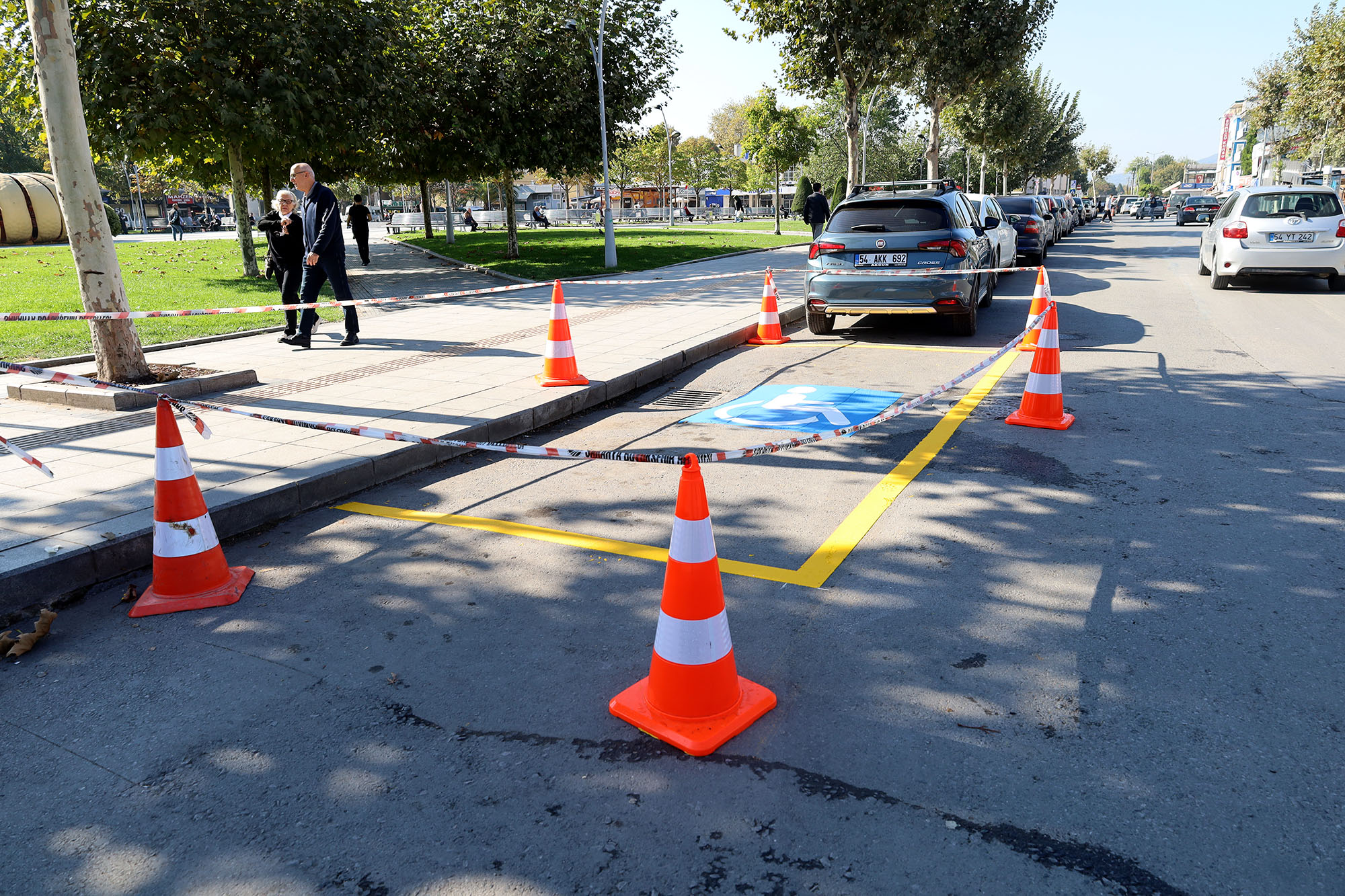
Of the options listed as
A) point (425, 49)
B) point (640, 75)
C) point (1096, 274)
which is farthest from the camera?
point (640, 75)

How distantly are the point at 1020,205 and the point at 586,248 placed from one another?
13049 mm

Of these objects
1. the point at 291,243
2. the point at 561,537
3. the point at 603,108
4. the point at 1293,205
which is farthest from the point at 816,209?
the point at 561,537

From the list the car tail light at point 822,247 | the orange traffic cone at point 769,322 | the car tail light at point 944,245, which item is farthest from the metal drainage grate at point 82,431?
the car tail light at point 944,245

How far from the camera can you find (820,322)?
11016mm

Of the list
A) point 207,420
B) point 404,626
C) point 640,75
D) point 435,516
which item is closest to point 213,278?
point 640,75

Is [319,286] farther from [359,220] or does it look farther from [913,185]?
[359,220]

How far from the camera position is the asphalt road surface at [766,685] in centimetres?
237

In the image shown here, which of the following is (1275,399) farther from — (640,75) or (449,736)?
(640,75)

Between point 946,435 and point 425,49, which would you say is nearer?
point 946,435

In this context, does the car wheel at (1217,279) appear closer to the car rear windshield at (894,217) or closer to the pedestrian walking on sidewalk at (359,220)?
the car rear windshield at (894,217)

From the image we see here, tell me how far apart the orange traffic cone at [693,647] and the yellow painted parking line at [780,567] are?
38.3 inches

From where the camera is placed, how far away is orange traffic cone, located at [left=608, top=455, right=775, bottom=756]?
115 inches

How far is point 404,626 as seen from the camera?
372 cm

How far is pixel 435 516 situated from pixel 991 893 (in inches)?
146
